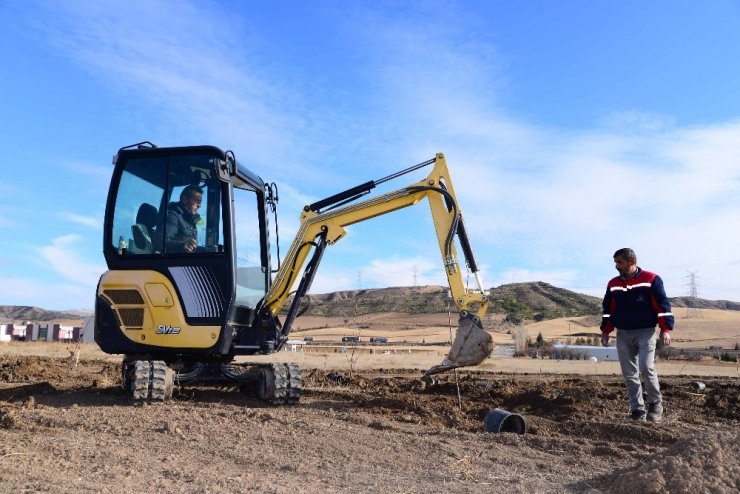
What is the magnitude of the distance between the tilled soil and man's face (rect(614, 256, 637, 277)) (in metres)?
1.64

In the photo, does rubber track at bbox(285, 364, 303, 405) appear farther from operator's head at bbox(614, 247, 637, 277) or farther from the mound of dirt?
the mound of dirt

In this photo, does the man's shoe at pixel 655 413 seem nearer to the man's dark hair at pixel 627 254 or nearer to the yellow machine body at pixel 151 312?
the man's dark hair at pixel 627 254

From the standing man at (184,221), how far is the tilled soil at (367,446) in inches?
77.0

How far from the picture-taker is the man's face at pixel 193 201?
8.78m

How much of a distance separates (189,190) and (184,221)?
0.43 metres

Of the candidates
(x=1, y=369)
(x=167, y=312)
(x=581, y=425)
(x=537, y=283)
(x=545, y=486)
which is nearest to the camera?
(x=545, y=486)

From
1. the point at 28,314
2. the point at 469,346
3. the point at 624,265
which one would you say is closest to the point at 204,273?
the point at 469,346

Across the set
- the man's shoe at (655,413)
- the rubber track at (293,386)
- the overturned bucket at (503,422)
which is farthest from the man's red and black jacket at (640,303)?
the rubber track at (293,386)

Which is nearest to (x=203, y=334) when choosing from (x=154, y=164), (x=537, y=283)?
(x=154, y=164)

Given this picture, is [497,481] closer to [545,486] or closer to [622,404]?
[545,486]

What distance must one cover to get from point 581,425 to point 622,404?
2.18 meters

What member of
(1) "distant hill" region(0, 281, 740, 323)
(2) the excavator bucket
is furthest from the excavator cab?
(1) "distant hill" region(0, 281, 740, 323)

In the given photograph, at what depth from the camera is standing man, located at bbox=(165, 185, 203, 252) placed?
8.54m

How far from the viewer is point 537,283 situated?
345ft
